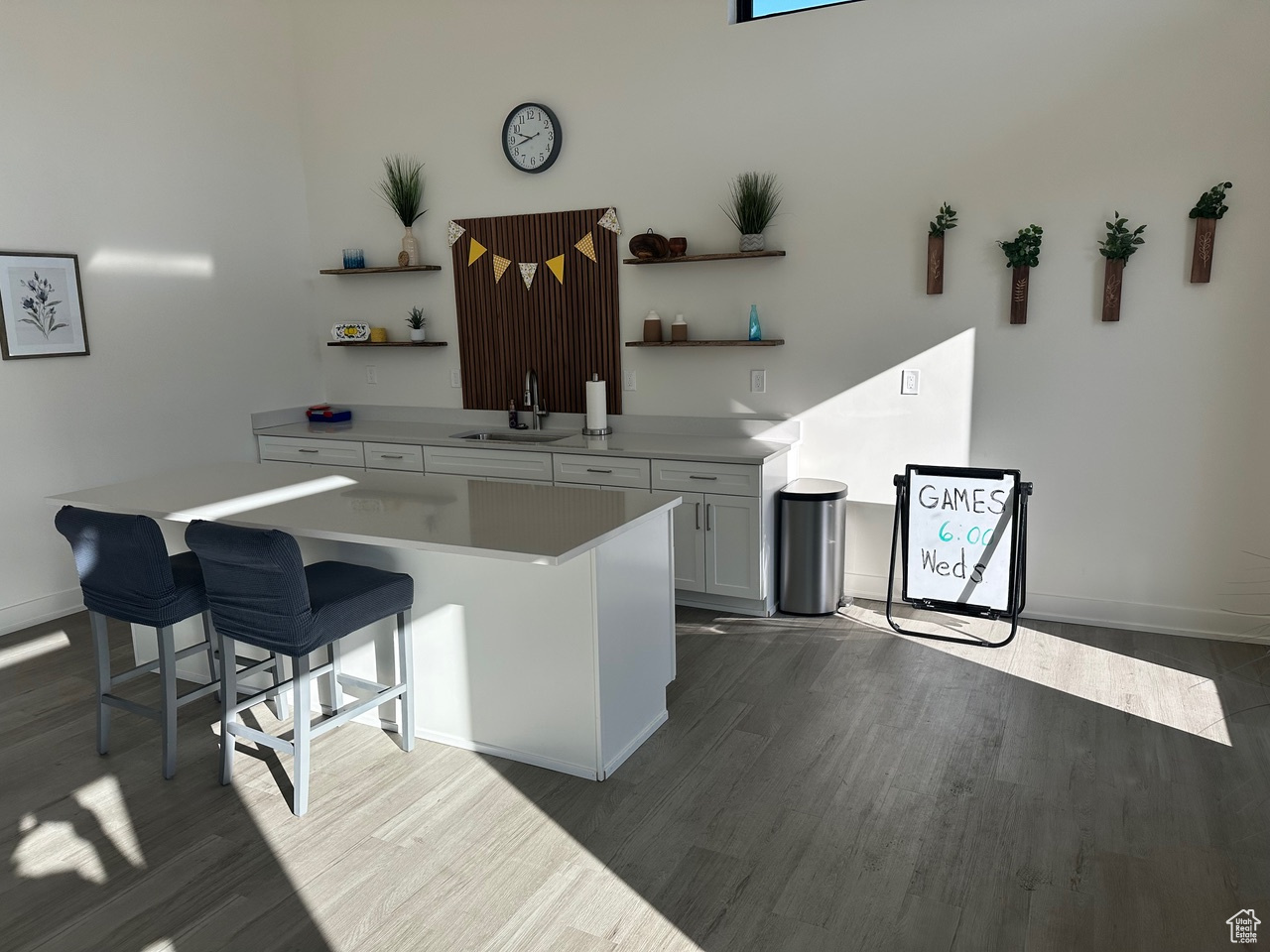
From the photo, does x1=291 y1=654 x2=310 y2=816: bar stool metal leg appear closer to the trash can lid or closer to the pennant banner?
the trash can lid

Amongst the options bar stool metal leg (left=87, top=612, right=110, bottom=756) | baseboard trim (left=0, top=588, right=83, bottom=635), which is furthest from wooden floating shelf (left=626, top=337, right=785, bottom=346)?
baseboard trim (left=0, top=588, right=83, bottom=635)

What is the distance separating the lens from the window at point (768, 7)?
4250mm

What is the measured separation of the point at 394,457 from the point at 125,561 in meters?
2.28

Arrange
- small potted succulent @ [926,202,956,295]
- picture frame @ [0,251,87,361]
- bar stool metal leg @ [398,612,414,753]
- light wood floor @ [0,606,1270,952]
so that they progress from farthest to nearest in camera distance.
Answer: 1. picture frame @ [0,251,87,361]
2. small potted succulent @ [926,202,956,295]
3. bar stool metal leg @ [398,612,414,753]
4. light wood floor @ [0,606,1270,952]

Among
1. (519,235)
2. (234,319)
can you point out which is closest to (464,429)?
(519,235)

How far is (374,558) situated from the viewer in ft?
10.2

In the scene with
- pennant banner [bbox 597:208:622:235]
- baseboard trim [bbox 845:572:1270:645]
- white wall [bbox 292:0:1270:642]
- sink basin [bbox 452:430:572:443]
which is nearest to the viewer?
white wall [bbox 292:0:1270:642]

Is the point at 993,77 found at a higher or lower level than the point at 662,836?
higher

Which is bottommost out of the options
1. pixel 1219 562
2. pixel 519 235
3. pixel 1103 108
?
pixel 1219 562

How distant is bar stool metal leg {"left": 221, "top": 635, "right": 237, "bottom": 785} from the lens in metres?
2.81

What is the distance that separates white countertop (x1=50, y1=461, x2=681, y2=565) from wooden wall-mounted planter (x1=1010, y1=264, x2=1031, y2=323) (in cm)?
199

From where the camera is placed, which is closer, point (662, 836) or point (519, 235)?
point (662, 836)

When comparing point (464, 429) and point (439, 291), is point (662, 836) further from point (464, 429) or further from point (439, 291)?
point (439, 291)

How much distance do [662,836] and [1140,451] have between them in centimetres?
277
